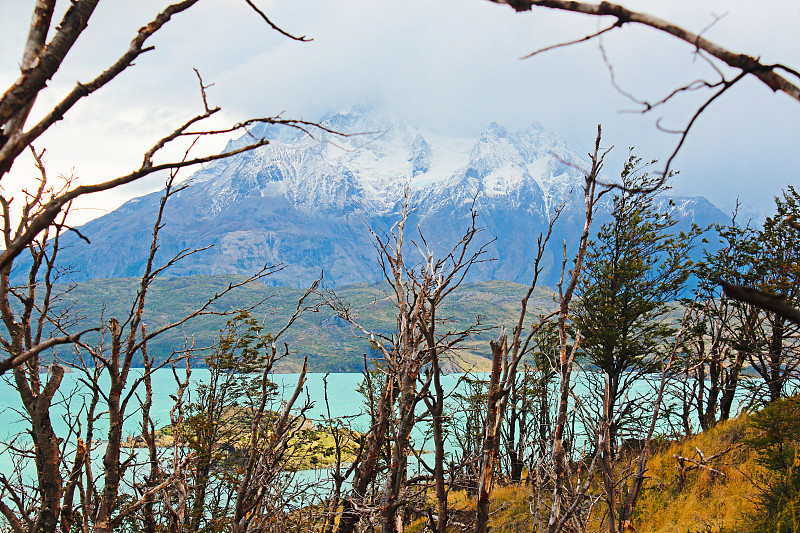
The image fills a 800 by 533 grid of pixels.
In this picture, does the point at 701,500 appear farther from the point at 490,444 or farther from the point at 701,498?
the point at 490,444

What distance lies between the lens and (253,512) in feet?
13.2

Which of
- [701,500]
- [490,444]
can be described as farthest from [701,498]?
[490,444]

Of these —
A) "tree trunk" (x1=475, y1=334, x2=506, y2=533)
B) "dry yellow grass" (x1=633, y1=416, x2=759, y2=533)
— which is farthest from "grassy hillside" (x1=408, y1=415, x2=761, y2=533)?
"tree trunk" (x1=475, y1=334, x2=506, y2=533)

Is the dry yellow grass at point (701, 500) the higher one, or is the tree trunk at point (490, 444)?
the tree trunk at point (490, 444)

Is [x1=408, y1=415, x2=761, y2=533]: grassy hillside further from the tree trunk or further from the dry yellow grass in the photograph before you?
the tree trunk

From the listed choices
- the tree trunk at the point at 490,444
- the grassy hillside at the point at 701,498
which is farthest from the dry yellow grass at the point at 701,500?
the tree trunk at the point at 490,444

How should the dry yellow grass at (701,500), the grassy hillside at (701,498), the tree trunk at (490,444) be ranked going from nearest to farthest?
1. the tree trunk at (490,444)
2. the grassy hillside at (701,498)
3. the dry yellow grass at (701,500)

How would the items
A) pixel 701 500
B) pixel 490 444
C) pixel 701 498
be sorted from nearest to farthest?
pixel 490 444, pixel 701 500, pixel 701 498

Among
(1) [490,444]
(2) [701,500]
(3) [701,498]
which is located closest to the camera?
(1) [490,444]

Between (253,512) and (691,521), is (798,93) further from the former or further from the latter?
(691,521)

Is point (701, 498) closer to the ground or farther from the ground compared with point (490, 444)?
closer to the ground

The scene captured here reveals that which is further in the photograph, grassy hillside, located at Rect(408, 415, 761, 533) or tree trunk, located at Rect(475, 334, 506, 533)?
grassy hillside, located at Rect(408, 415, 761, 533)

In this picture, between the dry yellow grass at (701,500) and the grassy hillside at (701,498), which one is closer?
the grassy hillside at (701,498)

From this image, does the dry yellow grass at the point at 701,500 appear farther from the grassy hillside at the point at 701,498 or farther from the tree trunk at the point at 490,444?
the tree trunk at the point at 490,444
